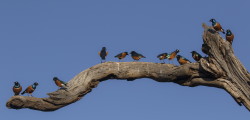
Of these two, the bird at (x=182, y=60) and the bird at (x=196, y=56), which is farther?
the bird at (x=182, y=60)

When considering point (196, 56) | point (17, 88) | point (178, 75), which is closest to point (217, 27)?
point (196, 56)

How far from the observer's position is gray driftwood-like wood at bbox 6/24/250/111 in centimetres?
1244

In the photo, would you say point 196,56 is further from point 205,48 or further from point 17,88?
point 17,88

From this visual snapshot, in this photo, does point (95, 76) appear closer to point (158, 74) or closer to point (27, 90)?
point (158, 74)

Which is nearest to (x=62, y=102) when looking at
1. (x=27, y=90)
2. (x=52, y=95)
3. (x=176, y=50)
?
(x=52, y=95)

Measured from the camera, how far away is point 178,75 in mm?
13156

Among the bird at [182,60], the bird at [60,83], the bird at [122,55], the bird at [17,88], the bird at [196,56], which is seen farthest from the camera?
the bird at [122,55]

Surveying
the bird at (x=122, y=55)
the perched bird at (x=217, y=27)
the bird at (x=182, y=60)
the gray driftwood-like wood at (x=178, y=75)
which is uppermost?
the bird at (x=122, y=55)

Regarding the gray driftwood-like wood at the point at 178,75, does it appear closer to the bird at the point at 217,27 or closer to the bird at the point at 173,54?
the bird at the point at 217,27

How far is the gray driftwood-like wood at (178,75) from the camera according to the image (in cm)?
1244

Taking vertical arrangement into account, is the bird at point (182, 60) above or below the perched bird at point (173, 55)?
below

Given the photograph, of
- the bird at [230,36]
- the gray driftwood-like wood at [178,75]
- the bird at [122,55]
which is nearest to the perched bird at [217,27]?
the bird at [230,36]

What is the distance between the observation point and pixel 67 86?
13.0 m

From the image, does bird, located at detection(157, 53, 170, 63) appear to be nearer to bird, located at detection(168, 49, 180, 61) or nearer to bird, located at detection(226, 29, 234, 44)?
bird, located at detection(168, 49, 180, 61)
